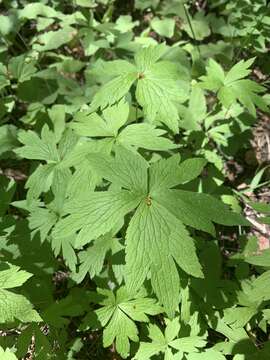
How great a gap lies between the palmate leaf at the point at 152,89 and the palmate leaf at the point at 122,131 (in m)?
0.07

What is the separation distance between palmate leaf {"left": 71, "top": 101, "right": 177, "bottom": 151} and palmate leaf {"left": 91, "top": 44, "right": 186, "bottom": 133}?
0.07 meters

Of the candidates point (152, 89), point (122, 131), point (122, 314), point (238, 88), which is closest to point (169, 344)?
point (122, 314)

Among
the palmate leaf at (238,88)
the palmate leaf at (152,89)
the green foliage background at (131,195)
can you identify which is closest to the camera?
the green foliage background at (131,195)

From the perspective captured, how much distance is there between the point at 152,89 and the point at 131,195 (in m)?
0.76

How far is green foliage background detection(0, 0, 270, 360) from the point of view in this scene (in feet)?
5.72

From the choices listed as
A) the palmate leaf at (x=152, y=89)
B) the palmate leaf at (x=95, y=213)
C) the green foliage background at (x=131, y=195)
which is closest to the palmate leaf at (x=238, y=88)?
the green foliage background at (x=131, y=195)

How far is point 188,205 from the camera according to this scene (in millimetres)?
1746

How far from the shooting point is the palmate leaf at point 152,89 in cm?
220

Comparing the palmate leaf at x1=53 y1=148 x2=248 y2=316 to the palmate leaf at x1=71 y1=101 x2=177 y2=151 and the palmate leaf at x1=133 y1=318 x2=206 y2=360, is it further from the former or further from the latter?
the palmate leaf at x1=133 y1=318 x2=206 y2=360

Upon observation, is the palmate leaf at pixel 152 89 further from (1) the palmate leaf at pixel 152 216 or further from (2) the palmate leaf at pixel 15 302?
(2) the palmate leaf at pixel 15 302

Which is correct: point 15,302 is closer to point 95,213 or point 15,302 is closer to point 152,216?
point 95,213

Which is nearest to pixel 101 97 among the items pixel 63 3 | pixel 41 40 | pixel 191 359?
pixel 191 359

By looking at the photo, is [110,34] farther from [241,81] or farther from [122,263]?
[122,263]

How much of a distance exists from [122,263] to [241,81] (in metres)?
1.52
